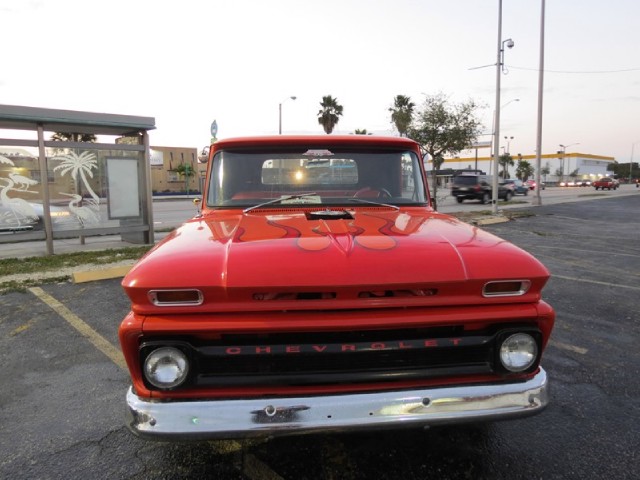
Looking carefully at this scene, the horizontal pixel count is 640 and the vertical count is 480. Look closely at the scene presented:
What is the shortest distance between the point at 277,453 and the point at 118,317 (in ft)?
10.7

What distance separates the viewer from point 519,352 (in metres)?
2.15

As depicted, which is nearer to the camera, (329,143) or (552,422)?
(552,422)

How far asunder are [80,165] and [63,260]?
255cm

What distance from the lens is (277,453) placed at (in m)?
2.61

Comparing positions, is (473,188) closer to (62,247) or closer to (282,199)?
(62,247)

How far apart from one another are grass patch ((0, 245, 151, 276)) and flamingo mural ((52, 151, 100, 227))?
51.1 inches

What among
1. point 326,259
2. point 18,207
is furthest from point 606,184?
point 326,259

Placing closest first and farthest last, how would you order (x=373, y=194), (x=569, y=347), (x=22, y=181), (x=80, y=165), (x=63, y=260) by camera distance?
(x=373, y=194)
(x=569, y=347)
(x=63, y=260)
(x=22, y=181)
(x=80, y=165)

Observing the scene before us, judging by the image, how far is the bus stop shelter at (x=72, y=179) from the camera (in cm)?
884

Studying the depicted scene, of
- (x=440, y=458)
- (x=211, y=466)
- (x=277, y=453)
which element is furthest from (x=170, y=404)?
(x=440, y=458)

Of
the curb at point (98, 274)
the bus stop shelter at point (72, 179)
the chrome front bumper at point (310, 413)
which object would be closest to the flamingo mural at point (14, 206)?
the bus stop shelter at point (72, 179)

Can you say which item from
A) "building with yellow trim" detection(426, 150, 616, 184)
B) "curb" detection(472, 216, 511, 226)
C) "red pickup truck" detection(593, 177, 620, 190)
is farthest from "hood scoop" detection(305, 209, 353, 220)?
"building with yellow trim" detection(426, 150, 616, 184)

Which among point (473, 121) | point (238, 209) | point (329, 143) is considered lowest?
point (238, 209)

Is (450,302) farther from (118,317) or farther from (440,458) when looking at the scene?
(118,317)
